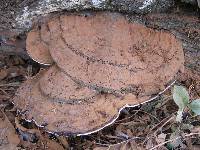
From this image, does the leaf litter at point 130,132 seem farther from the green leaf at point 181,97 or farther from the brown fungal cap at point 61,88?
the brown fungal cap at point 61,88

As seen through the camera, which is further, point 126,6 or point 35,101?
point 126,6

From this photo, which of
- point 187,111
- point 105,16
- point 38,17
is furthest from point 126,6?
point 187,111

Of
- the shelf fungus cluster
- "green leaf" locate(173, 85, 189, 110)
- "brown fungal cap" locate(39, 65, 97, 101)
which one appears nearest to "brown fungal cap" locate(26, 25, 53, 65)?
the shelf fungus cluster

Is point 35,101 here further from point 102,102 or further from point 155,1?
point 155,1

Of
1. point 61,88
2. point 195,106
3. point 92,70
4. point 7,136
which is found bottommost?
point 7,136

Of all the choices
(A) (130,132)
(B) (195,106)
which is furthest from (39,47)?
(B) (195,106)

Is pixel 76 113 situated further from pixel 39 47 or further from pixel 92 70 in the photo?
pixel 39 47

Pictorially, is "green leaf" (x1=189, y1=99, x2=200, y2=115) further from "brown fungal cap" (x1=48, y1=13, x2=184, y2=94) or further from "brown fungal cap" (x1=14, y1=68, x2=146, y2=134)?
"brown fungal cap" (x1=14, y1=68, x2=146, y2=134)
